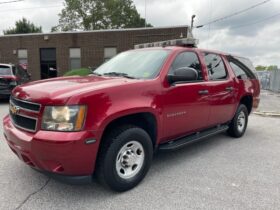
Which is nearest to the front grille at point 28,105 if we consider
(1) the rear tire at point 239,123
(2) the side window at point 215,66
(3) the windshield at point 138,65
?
(3) the windshield at point 138,65

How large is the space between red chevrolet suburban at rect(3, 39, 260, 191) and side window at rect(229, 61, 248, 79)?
85 centimetres

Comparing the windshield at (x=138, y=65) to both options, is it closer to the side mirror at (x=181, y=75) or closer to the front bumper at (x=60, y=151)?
the side mirror at (x=181, y=75)

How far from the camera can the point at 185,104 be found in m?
3.75

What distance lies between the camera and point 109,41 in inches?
763

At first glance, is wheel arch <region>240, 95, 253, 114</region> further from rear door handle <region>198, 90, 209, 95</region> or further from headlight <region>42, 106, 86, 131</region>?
headlight <region>42, 106, 86, 131</region>

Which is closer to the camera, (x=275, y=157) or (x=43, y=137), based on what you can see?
(x=43, y=137)

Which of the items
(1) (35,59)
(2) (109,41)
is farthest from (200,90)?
(1) (35,59)

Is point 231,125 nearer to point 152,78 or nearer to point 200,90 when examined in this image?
point 200,90

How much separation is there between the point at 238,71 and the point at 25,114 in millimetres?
4329

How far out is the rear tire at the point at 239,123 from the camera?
5.49 metres

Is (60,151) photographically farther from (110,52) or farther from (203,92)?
(110,52)

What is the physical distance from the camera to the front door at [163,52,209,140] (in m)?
3.52

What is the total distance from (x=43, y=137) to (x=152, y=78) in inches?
60.9

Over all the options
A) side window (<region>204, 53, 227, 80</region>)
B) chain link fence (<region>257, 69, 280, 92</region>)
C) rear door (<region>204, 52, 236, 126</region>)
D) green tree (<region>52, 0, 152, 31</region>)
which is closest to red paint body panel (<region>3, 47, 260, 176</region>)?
rear door (<region>204, 52, 236, 126</region>)
